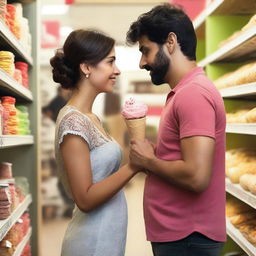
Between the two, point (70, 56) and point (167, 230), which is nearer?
point (167, 230)

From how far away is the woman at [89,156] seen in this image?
219cm

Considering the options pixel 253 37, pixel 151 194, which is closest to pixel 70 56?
pixel 151 194

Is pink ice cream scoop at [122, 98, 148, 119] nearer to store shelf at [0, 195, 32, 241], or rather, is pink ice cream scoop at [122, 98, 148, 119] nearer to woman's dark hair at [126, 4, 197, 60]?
woman's dark hair at [126, 4, 197, 60]

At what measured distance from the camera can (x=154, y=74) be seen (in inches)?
87.4

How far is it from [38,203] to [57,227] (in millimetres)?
2306

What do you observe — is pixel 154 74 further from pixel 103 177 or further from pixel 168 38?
pixel 103 177

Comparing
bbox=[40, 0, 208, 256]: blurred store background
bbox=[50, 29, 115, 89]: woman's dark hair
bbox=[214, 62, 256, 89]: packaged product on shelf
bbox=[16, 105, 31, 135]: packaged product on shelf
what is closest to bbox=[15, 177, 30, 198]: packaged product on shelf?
bbox=[16, 105, 31, 135]: packaged product on shelf

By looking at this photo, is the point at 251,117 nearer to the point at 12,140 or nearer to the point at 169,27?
the point at 169,27

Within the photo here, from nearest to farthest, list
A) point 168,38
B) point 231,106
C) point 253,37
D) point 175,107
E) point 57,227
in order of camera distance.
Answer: point 175,107, point 168,38, point 253,37, point 231,106, point 57,227

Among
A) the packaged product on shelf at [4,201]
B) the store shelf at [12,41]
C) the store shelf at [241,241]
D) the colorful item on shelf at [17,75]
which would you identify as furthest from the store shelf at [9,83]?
the store shelf at [241,241]

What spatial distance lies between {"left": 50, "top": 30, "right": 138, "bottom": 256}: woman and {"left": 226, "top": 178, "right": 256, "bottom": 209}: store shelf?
0.82m

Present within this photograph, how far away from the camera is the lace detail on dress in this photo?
220cm

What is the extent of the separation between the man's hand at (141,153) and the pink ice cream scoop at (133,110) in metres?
0.17

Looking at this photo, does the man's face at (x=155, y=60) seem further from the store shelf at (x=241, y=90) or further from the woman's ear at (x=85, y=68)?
the store shelf at (x=241, y=90)
